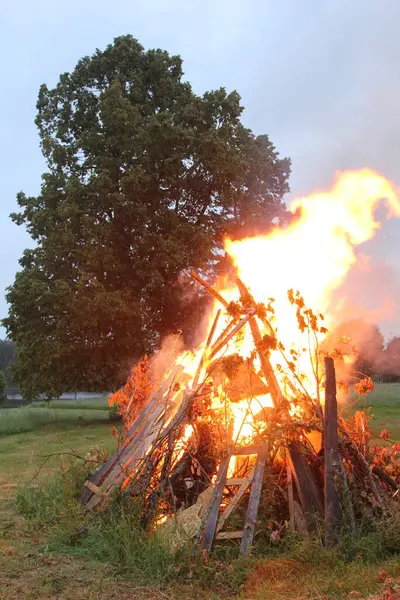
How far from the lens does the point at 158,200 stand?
20.8 meters

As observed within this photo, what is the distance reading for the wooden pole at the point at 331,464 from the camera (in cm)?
587

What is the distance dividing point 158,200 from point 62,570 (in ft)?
54.2

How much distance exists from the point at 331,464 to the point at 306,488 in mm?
430

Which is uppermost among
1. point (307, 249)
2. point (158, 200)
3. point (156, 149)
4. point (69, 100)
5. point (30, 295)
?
point (69, 100)

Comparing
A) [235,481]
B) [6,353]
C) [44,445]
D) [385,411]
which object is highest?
[6,353]

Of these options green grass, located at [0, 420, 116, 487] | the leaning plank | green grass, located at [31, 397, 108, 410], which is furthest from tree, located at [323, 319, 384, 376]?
green grass, located at [31, 397, 108, 410]

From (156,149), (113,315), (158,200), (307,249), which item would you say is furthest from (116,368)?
(307,249)

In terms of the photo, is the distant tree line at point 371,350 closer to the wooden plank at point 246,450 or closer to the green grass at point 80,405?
the wooden plank at point 246,450

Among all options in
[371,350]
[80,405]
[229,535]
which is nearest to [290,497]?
[229,535]

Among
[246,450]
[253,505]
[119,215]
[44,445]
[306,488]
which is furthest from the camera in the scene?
[119,215]

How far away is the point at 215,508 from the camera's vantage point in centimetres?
602

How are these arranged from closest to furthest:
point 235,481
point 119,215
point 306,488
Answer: point 306,488, point 235,481, point 119,215

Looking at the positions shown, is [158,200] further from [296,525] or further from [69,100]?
[296,525]

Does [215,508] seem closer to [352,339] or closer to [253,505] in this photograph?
[253,505]
